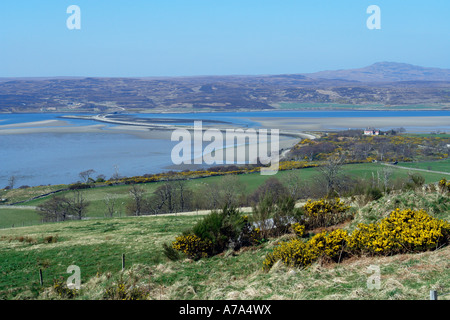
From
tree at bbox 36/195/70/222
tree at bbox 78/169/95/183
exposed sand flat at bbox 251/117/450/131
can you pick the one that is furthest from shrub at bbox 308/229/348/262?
exposed sand flat at bbox 251/117/450/131

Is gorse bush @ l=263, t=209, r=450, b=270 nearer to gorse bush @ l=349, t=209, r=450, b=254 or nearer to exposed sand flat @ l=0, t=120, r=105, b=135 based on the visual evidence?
gorse bush @ l=349, t=209, r=450, b=254

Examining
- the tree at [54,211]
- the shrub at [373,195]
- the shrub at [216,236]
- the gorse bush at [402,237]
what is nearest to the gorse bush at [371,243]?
the gorse bush at [402,237]

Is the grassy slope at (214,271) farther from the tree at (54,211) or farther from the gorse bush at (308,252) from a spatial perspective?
the tree at (54,211)

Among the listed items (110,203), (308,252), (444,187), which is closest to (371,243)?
(308,252)

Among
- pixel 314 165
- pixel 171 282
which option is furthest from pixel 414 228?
pixel 314 165

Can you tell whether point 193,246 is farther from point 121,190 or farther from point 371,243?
point 121,190
